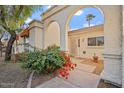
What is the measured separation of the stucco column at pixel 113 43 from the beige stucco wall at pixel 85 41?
251 inches

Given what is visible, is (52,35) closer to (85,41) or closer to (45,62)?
(85,41)

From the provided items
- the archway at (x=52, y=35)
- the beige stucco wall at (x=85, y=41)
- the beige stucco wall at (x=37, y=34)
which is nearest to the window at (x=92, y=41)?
the beige stucco wall at (x=85, y=41)

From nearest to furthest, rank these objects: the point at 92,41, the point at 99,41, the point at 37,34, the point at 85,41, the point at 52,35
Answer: the point at 37,34
the point at 52,35
the point at 99,41
the point at 92,41
the point at 85,41

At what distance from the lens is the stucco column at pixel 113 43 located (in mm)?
4438

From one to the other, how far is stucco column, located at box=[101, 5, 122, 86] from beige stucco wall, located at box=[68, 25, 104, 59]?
20.9 feet

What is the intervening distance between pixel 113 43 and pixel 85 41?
27.9ft

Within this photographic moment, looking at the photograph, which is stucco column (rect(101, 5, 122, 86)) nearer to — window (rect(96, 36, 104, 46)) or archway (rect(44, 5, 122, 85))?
archway (rect(44, 5, 122, 85))

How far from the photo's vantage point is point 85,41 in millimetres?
13109

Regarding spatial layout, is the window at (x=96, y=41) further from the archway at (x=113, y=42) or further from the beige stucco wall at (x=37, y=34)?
the archway at (x=113, y=42)

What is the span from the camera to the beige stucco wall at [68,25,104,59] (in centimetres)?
1159

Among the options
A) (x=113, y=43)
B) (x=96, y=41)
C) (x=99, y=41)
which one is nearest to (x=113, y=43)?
(x=113, y=43)

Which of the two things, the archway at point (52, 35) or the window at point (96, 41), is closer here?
the archway at point (52, 35)
